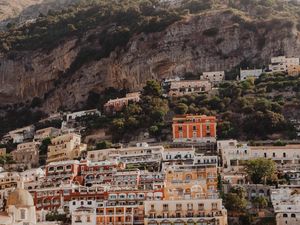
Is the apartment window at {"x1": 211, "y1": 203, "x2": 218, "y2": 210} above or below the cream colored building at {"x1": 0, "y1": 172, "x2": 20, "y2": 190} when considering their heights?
below

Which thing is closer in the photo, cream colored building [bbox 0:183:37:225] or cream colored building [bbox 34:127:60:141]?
cream colored building [bbox 0:183:37:225]

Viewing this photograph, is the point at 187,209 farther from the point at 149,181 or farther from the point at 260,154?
the point at 260,154

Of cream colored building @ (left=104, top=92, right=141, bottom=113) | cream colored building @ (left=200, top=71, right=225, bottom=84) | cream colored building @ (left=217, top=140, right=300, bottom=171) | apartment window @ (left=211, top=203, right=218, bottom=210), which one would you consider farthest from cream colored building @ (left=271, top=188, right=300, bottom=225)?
cream colored building @ (left=200, top=71, right=225, bottom=84)

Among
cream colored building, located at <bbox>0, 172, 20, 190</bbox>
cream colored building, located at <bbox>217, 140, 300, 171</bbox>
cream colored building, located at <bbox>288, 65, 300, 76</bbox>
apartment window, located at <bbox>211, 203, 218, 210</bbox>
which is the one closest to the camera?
apartment window, located at <bbox>211, 203, 218, 210</bbox>

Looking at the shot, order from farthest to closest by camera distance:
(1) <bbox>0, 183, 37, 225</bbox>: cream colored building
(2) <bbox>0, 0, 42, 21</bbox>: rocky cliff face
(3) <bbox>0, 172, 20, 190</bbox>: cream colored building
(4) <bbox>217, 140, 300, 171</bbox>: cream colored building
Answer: (2) <bbox>0, 0, 42, 21</bbox>: rocky cliff face
(3) <bbox>0, 172, 20, 190</bbox>: cream colored building
(4) <bbox>217, 140, 300, 171</bbox>: cream colored building
(1) <bbox>0, 183, 37, 225</bbox>: cream colored building

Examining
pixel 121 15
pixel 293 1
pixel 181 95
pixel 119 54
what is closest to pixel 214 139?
pixel 181 95

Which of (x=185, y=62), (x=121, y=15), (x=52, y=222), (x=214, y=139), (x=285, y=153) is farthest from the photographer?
(x=121, y=15)

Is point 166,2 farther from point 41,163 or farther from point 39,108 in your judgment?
point 41,163

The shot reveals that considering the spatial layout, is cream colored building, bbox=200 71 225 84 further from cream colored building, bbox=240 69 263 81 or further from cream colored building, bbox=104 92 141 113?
cream colored building, bbox=104 92 141 113
